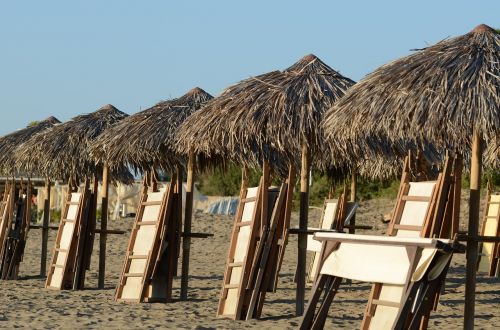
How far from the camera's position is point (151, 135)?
12.7 metres

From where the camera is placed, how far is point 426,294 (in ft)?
23.9

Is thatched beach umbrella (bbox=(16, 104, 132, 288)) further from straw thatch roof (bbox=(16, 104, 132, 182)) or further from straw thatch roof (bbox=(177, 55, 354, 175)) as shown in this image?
straw thatch roof (bbox=(177, 55, 354, 175))

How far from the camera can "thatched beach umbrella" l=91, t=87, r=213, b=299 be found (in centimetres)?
1266

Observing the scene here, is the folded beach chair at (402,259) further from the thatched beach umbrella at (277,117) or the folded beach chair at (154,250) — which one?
the folded beach chair at (154,250)

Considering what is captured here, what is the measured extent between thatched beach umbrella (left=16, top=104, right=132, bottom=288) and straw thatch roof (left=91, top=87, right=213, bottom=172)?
1.00 metres

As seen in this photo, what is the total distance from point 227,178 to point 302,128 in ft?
91.0

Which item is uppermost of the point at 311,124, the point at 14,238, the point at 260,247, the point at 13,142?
the point at 311,124

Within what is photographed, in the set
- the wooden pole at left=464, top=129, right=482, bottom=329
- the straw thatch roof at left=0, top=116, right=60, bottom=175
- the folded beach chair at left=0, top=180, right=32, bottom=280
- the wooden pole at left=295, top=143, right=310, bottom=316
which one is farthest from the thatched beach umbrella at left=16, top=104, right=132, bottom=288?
the wooden pole at left=464, top=129, right=482, bottom=329

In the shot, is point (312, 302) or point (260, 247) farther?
point (260, 247)

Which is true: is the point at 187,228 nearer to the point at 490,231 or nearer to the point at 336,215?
the point at 336,215

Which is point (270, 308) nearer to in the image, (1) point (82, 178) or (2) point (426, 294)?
(2) point (426, 294)

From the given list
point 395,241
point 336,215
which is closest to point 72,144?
point 336,215

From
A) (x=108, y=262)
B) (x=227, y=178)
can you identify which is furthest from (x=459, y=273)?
(x=227, y=178)

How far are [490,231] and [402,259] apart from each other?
8.98 metres
